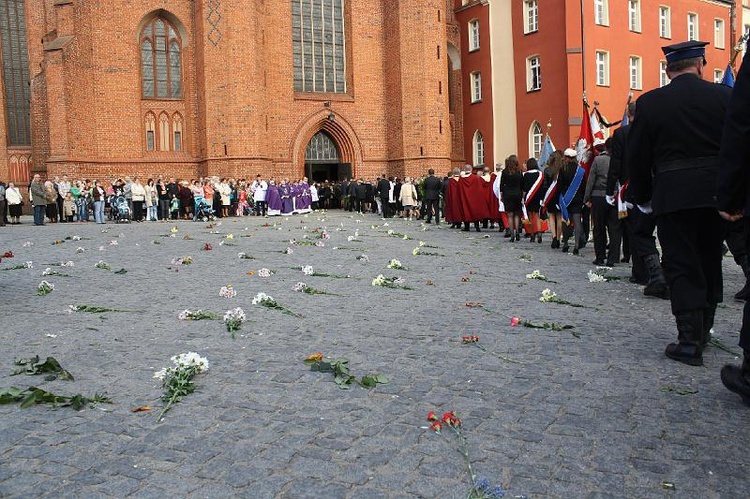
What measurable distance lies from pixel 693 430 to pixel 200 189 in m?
27.1

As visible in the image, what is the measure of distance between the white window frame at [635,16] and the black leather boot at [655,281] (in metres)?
33.9

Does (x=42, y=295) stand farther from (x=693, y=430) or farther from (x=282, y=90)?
(x=282, y=90)

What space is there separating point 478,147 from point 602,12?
10019mm

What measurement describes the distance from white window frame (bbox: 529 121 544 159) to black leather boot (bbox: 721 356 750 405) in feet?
111

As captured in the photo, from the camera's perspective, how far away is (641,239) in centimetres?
818

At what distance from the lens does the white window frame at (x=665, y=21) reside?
39.5 meters

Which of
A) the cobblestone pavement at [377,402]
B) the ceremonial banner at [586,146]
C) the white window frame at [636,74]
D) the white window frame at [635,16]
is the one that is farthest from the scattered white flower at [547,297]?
the white window frame at [635,16]

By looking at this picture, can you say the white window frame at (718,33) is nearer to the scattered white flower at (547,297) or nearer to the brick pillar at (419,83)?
the brick pillar at (419,83)

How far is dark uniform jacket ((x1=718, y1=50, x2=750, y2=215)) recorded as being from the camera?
366cm

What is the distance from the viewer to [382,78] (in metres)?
37.9

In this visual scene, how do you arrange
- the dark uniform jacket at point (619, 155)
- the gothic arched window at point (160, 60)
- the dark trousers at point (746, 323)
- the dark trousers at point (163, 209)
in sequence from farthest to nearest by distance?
the gothic arched window at point (160, 60) < the dark trousers at point (163, 209) < the dark uniform jacket at point (619, 155) < the dark trousers at point (746, 323)

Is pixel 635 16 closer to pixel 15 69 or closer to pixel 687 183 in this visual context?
pixel 15 69

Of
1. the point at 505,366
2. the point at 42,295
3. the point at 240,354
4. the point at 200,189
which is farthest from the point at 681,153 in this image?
the point at 200,189

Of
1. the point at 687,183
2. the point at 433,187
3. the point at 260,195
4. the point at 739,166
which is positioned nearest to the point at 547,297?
the point at 687,183
